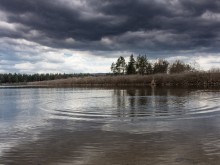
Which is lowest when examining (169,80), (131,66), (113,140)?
(113,140)

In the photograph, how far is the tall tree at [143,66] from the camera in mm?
132375

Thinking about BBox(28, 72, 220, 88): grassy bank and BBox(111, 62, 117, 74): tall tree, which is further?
BBox(111, 62, 117, 74): tall tree

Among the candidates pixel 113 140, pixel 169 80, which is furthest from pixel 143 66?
pixel 113 140

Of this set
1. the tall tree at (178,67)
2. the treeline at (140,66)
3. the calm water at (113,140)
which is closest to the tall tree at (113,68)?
the treeline at (140,66)

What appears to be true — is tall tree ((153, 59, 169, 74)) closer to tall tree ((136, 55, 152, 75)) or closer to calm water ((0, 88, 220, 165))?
tall tree ((136, 55, 152, 75))

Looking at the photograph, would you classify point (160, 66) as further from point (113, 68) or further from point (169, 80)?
point (169, 80)

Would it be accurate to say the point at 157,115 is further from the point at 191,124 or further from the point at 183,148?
the point at 183,148

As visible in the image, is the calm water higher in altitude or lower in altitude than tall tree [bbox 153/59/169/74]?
lower

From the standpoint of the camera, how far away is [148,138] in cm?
1150

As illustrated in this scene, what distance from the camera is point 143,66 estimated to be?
134 metres

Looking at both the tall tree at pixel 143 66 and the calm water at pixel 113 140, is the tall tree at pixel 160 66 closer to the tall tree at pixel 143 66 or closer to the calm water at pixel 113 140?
the tall tree at pixel 143 66

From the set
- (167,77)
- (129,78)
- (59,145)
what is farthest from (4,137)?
(129,78)

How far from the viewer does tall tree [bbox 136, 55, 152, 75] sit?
132 metres

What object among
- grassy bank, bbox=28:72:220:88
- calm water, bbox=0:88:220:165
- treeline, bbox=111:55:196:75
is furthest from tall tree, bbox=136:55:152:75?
calm water, bbox=0:88:220:165
